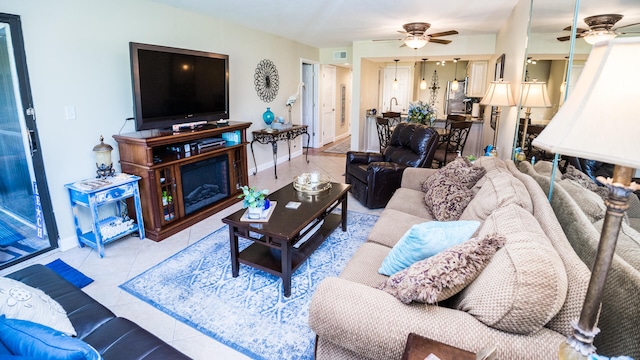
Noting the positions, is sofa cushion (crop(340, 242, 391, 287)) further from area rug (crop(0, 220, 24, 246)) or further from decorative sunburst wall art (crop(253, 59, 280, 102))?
decorative sunburst wall art (crop(253, 59, 280, 102))

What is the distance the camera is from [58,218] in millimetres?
2982

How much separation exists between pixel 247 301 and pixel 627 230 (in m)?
2.04

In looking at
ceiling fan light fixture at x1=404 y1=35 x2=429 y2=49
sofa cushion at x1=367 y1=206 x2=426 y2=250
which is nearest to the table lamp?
sofa cushion at x1=367 y1=206 x2=426 y2=250

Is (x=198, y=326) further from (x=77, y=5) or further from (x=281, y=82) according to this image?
(x=281, y=82)

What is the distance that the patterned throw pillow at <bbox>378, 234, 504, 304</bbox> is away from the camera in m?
1.21

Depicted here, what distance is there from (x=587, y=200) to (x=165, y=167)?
3.23 m

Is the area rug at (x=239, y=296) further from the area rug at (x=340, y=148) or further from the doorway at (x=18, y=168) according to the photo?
the area rug at (x=340, y=148)

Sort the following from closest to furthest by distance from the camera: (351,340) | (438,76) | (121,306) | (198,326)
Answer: (351,340), (198,326), (121,306), (438,76)

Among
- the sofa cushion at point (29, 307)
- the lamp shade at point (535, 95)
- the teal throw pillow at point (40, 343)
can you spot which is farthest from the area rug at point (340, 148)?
the teal throw pillow at point (40, 343)

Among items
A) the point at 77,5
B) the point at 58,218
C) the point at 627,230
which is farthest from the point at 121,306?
the point at 627,230

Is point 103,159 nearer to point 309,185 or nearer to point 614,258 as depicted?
point 309,185

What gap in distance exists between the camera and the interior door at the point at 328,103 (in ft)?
26.9

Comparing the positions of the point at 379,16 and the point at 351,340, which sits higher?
the point at 379,16

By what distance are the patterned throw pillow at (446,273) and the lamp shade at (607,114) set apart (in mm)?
626
